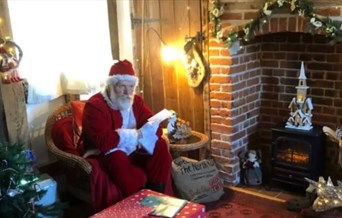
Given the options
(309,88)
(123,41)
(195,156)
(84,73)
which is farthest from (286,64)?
(84,73)

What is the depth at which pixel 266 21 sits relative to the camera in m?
3.11

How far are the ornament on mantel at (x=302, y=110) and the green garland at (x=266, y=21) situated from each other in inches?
17.9

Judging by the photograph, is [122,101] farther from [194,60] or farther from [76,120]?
[194,60]

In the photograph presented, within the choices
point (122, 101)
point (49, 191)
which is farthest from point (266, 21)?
point (49, 191)

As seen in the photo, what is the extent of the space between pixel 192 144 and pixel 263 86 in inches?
37.4

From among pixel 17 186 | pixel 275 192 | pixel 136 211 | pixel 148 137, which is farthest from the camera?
pixel 275 192

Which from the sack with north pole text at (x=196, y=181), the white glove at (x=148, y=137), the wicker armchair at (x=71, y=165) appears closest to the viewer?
the wicker armchair at (x=71, y=165)

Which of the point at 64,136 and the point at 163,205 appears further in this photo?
the point at 64,136

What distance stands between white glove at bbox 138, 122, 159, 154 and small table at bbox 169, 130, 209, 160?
369mm

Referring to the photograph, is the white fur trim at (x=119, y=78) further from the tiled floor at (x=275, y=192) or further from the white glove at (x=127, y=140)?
the tiled floor at (x=275, y=192)

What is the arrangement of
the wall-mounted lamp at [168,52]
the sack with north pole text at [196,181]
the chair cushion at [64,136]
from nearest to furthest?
1. the chair cushion at [64,136]
2. the sack with north pole text at [196,181]
3. the wall-mounted lamp at [168,52]

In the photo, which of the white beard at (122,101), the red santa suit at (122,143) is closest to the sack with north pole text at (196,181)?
the red santa suit at (122,143)

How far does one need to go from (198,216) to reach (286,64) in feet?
5.81

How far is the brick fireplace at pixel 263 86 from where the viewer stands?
11.1ft
